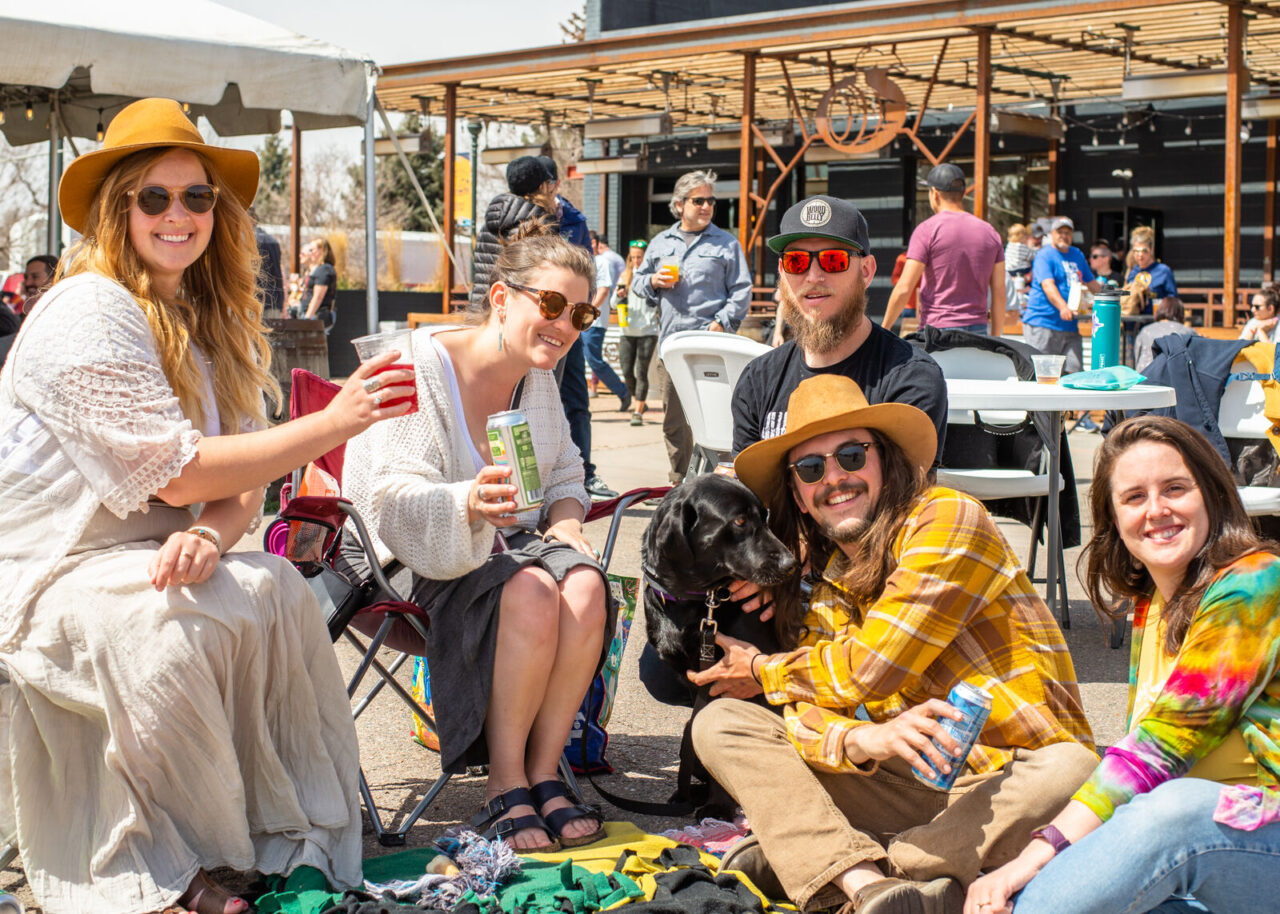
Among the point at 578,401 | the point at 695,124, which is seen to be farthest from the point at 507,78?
the point at 578,401

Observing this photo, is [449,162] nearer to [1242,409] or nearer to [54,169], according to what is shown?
[54,169]

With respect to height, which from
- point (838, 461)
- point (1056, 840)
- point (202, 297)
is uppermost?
point (202, 297)

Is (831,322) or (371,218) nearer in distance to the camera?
(831,322)

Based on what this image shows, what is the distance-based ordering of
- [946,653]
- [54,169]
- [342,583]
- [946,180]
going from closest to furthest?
[946,653]
[342,583]
[946,180]
[54,169]

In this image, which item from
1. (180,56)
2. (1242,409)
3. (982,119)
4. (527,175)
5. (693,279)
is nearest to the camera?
(1242,409)

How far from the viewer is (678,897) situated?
2.41 m

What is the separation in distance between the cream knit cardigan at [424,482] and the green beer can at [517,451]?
142 mm

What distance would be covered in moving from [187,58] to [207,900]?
197 inches

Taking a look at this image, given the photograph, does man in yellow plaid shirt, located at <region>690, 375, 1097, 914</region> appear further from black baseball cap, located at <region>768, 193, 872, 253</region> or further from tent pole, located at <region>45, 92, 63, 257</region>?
tent pole, located at <region>45, 92, 63, 257</region>

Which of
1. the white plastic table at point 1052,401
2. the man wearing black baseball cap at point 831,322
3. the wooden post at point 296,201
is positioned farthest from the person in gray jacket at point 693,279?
the wooden post at point 296,201

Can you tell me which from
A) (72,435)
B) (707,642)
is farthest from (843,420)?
(72,435)

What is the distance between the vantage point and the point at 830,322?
3137 mm

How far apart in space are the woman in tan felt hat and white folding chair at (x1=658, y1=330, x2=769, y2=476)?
257cm

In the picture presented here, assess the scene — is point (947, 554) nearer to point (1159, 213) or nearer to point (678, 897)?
point (678, 897)
